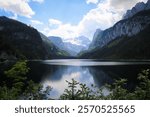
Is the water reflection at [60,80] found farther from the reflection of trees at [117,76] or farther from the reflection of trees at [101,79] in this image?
the reflection of trees at [117,76]

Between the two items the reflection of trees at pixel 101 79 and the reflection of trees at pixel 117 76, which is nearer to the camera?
the reflection of trees at pixel 117 76

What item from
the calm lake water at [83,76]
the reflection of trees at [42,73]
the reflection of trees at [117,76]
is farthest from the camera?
the reflection of trees at [42,73]

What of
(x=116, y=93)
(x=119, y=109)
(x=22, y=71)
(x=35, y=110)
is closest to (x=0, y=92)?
(x=22, y=71)

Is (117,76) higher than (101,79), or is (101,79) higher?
(117,76)

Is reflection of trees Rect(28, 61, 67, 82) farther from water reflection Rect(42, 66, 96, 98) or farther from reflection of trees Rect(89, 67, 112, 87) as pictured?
reflection of trees Rect(89, 67, 112, 87)

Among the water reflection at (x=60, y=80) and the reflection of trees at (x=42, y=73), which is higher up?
the reflection of trees at (x=42, y=73)

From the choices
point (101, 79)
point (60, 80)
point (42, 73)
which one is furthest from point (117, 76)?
point (42, 73)

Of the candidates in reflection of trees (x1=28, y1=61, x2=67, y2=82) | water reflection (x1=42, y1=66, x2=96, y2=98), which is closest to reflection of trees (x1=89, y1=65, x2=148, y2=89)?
water reflection (x1=42, y1=66, x2=96, y2=98)

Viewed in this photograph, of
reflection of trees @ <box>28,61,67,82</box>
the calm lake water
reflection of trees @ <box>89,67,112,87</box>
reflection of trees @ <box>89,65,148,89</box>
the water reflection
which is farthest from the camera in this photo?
reflection of trees @ <box>28,61,67,82</box>

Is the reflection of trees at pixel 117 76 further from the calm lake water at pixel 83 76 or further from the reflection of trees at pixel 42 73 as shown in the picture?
the reflection of trees at pixel 42 73

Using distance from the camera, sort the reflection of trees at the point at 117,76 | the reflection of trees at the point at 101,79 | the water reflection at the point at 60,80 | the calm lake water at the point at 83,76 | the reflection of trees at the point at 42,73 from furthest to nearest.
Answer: the reflection of trees at the point at 42,73 < the reflection of trees at the point at 101,79 < the reflection of trees at the point at 117,76 < the calm lake water at the point at 83,76 < the water reflection at the point at 60,80

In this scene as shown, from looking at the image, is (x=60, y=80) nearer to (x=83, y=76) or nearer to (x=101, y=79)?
(x=101, y=79)

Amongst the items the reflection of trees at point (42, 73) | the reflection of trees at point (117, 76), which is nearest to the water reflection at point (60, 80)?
the reflection of trees at point (42, 73)
